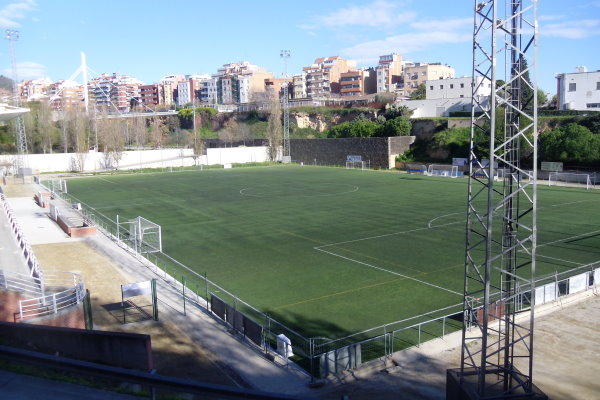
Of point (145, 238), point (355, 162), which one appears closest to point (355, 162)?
point (355, 162)

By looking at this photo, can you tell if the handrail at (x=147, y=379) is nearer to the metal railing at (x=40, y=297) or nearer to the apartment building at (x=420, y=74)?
the metal railing at (x=40, y=297)

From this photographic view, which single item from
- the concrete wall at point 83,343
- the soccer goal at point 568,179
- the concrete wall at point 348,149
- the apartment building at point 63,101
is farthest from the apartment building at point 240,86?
the concrete wall at point 83,343

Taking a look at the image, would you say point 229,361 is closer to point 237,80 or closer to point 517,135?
point 517,135

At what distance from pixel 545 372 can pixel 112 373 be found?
11.7 metres

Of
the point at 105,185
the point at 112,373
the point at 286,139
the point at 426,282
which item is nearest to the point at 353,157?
the point at 286,139

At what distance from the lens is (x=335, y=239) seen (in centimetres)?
2920

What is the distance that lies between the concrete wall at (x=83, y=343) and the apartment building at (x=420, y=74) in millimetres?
145556

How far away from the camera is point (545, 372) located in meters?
13.3

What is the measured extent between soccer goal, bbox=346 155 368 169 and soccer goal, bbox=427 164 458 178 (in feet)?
34.4

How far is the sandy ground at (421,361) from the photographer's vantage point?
1249cm

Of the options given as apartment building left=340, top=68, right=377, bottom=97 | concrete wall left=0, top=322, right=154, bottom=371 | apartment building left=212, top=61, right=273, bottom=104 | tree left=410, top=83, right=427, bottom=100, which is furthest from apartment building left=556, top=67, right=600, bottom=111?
apartment building left=212, top=61, right=273, bottom=104

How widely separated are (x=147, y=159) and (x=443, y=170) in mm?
45159

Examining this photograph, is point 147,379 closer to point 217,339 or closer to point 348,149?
point 217,339

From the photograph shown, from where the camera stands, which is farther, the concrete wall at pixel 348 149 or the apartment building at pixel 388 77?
the apartment building at pixel 388 77
